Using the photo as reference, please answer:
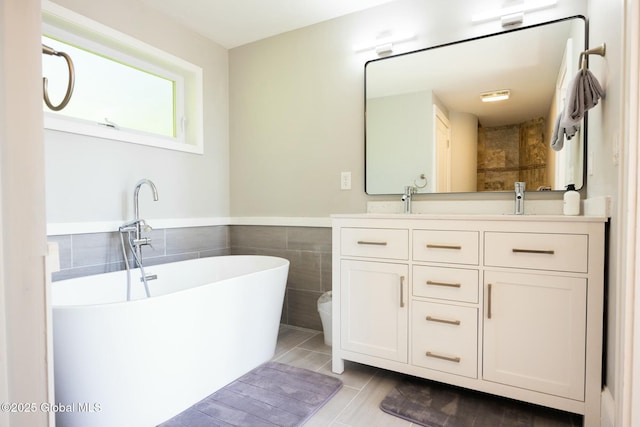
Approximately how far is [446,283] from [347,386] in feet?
2.61

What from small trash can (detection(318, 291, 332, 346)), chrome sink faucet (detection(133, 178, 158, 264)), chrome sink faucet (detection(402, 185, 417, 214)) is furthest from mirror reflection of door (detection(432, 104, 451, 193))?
chrome sink faucet (detection(133, 178, 158, 264))

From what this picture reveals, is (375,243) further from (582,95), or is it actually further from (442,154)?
(582,95)

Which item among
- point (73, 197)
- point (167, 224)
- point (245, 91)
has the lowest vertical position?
point (167, 224)

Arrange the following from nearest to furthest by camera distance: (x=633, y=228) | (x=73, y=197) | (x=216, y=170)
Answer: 1. (x=633, y=228)
2. (x=73, y=197)
3. (x=216, y=170)

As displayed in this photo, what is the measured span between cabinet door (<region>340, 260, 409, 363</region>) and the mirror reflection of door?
0.70 m

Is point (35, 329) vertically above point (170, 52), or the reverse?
point (170, 52)

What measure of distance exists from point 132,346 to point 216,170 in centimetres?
188

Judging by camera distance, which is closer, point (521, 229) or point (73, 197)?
point (521, 229)

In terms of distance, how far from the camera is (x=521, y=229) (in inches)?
63.3

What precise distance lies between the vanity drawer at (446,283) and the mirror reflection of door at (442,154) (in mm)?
668

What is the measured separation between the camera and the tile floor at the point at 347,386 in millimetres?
1618

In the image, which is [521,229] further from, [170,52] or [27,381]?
[170,52]

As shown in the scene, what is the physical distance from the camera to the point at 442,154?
2.25 m

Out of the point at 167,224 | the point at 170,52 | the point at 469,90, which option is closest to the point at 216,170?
the point at 167,224
